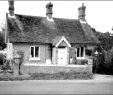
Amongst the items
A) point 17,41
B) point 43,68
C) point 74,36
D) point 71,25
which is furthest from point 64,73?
point 71,25

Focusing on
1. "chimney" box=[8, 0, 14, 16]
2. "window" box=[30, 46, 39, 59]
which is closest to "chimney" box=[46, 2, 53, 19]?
"chimney" box=[8, 0, 14, 16]

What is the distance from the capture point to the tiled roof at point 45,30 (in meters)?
28.5

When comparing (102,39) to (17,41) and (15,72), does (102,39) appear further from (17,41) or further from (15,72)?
(15,72)

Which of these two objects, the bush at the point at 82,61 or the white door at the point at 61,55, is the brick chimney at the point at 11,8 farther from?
the bush at the point at 82,61

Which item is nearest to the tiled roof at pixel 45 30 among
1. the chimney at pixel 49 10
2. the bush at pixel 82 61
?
the chimney at pixel 49 10

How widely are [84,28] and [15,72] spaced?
17.4 metres

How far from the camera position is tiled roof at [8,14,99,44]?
28.5 m

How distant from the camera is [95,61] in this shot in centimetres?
2530

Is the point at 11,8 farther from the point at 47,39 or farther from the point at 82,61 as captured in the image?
the point at 82,61

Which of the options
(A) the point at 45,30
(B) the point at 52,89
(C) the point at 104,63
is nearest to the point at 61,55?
(A) the point at 45,30

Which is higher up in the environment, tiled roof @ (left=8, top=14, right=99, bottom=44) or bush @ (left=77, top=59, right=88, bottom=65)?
tiled roof @ (left=8, top=14, right=99, bottom=44)

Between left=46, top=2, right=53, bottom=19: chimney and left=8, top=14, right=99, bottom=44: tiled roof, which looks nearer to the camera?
left=8, top=14, right=99, bottom=44: tiled roof

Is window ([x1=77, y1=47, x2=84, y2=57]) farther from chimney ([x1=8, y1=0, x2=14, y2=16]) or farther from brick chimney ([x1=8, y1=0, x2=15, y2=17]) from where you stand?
chimney ([x1=8, y1=0, x2=14, y2=16])

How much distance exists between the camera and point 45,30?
3100cm
